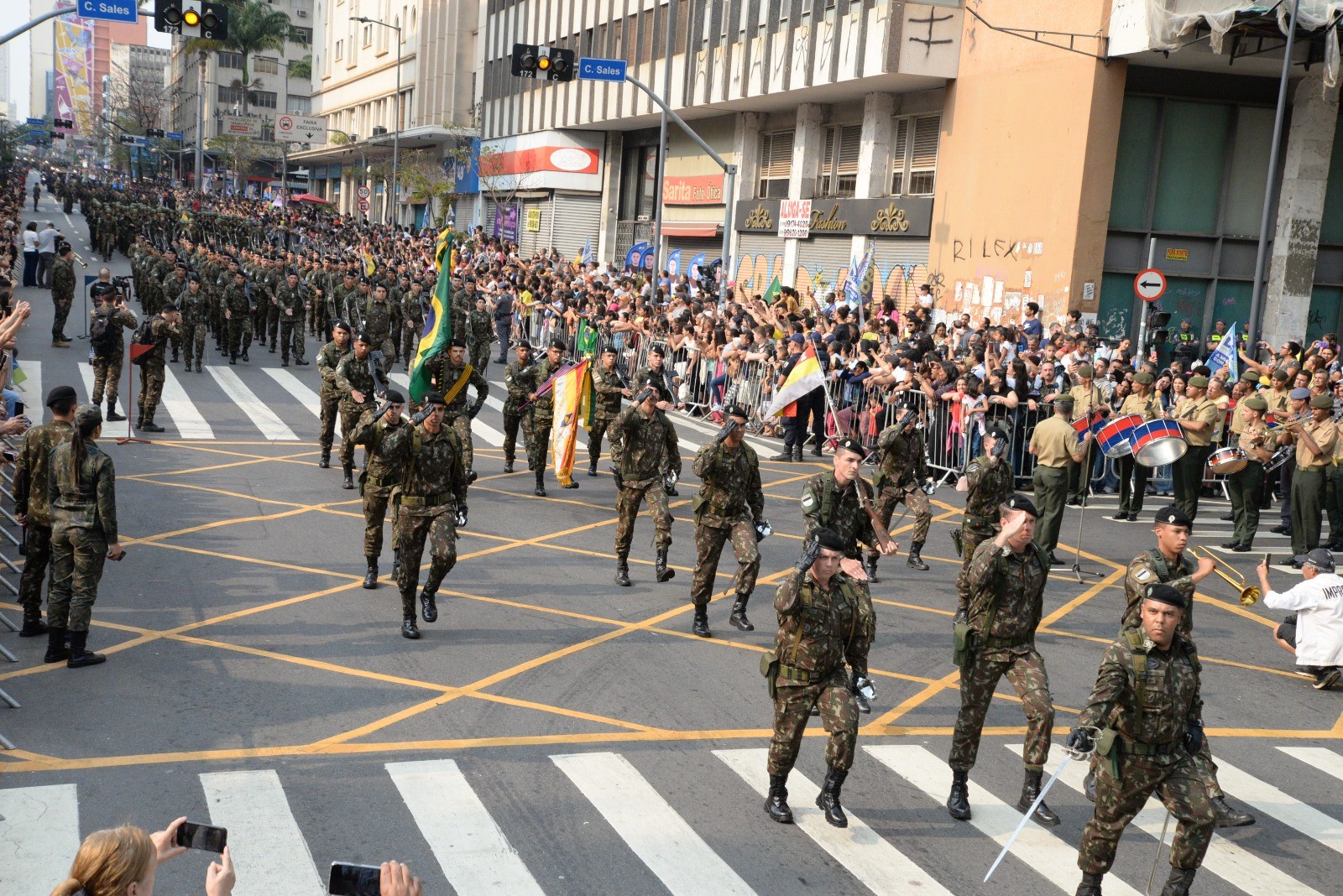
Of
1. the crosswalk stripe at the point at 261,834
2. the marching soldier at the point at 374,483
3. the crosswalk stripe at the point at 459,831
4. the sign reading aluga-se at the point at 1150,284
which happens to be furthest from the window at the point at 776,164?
the crosswalk stripe at the point at 261,834

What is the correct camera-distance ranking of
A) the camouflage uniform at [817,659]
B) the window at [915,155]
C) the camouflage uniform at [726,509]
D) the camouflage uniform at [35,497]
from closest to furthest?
the camouflage uniform at [817,659] < the camouflage uniform at [35,497] < the camouflage uniform at [726,509] < the window at [915,155]

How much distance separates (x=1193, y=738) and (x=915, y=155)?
27060 mm

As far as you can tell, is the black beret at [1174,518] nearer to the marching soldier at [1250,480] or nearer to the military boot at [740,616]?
the military boot at [740,616]

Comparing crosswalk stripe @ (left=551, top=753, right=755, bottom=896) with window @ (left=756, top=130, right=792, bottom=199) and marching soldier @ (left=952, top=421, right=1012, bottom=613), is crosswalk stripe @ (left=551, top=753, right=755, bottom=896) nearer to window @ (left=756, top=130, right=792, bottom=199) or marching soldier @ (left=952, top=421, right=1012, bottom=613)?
marching soldier @ (left=952, top=421, right=1012, bottom=613)

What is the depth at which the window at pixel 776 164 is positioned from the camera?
3744cm

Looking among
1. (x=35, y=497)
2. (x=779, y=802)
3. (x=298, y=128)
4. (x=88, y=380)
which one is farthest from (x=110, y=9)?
(x=298, y=128)

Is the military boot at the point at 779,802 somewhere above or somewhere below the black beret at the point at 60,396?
below

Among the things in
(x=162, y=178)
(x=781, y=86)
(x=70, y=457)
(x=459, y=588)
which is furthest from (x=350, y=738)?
(x=162, y=178)

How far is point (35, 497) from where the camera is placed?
31.5ft

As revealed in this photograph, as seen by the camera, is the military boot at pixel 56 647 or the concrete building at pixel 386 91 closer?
the military boot at pixel 56 647

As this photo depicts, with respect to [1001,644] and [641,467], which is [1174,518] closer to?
[1001,644]

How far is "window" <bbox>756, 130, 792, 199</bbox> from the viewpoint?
3744 cm

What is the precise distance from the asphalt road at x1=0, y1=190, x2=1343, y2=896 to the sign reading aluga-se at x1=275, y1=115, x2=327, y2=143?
73.8 meters

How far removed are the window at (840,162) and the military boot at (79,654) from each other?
27.3m
